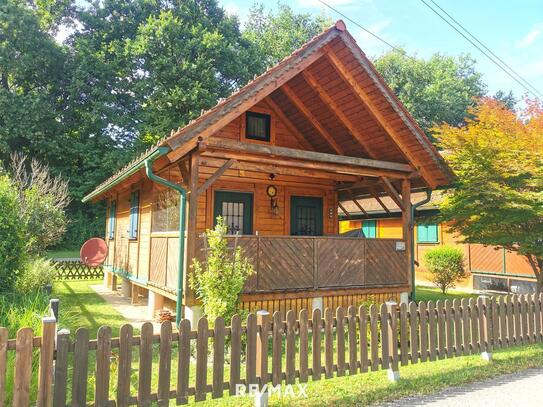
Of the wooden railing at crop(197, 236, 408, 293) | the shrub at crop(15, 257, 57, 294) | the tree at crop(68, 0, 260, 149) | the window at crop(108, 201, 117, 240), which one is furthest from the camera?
the tree at crop(68, 0, 260, 149)

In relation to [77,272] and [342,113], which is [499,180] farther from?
[77,272]

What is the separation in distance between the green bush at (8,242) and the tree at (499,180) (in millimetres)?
10309

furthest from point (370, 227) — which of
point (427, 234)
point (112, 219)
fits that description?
point (112, 219)

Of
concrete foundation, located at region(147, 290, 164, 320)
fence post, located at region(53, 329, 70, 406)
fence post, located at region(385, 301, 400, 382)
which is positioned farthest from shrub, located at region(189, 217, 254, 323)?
concrete foundation, located at region(147, 290, 164, 320)

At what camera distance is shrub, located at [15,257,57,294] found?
8.87m

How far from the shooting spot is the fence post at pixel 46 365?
12.5ft

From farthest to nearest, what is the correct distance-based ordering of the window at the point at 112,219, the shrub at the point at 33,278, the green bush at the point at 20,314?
the window at the point at 112,219 < the shrub at the point at 33,278 < the green bush at the point at 20,314

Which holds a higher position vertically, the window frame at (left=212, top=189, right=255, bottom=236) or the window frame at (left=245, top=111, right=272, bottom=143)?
the window frame at (left=245, top=111, right=272, bottom=143)

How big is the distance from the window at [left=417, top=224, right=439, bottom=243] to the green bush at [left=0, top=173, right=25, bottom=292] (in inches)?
657

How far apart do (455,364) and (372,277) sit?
3.45 meters

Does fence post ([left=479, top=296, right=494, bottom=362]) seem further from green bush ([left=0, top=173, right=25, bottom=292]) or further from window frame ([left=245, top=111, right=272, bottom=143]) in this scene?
green bush ([left=0, top=173, right=25, bottom=292])

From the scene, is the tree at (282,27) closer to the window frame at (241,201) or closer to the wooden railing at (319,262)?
the window frame at (241,201)

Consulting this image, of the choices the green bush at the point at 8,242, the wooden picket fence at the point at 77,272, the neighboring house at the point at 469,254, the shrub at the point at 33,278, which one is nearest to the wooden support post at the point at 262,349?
the green bush at the point at 8,242

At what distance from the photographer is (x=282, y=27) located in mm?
45562
